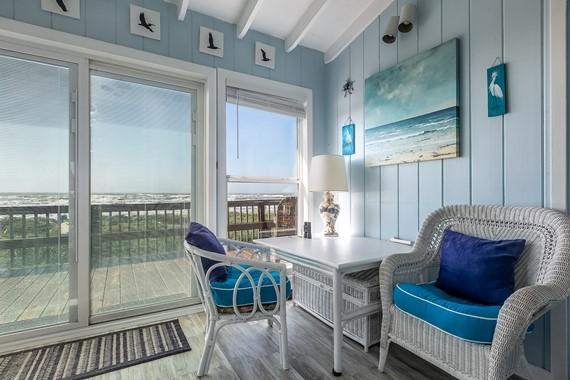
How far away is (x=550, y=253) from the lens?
140 cm

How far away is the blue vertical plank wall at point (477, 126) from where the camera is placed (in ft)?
5.24

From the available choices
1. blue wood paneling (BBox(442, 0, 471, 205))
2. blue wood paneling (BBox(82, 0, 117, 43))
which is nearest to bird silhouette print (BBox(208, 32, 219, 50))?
blue wood paneling (BBox(82, 0, 117, 43))

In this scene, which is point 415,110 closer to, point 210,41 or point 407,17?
point 407,17

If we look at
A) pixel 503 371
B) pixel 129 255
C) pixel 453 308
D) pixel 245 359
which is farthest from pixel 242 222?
pixel 503 371

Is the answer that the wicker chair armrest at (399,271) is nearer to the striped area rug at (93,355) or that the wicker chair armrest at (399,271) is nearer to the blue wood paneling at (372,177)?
the blue wood paneling at (372,177)

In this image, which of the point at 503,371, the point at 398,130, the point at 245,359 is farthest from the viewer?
the point at 398,130

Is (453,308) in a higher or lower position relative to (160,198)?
lower

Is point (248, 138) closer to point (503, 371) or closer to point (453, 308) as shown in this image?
point (453, 308)

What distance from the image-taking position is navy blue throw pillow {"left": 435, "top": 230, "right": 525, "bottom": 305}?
54.8 inches

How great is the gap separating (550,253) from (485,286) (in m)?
0.35

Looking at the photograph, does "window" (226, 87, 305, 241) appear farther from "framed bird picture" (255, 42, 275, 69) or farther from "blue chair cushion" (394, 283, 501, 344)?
"blue chair cushion" (394, 283, 501, 344)

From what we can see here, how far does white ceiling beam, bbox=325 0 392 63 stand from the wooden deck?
99.8 inches

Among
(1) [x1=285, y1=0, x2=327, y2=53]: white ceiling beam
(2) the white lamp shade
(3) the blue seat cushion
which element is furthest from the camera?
(2) the white lamp shade

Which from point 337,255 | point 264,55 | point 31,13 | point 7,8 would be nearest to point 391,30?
point 264,55
